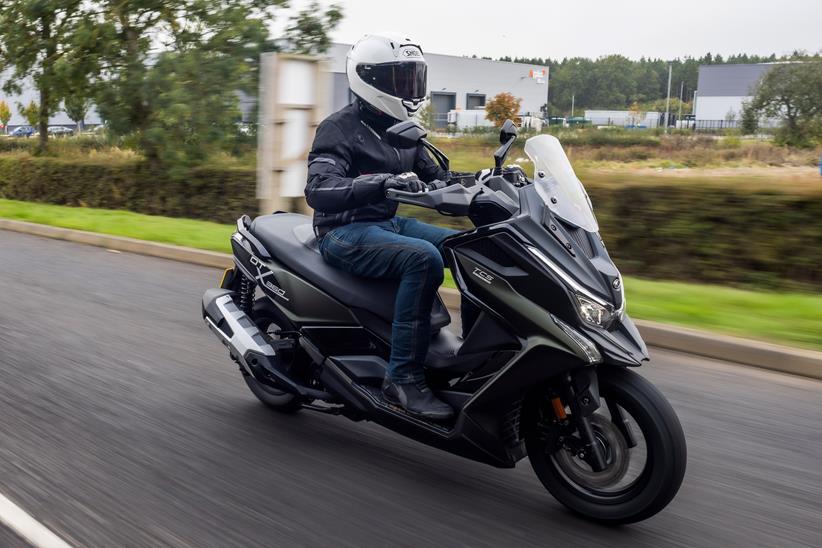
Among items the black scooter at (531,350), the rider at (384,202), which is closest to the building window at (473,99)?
the rider at (384,202)

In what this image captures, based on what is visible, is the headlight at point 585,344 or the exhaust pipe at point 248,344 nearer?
the headlight at point 585,344

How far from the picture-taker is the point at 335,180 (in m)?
4.00

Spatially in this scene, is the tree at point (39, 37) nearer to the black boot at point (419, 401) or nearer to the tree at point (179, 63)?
the tree at point (179, 63)

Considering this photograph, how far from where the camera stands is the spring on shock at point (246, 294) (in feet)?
16.0

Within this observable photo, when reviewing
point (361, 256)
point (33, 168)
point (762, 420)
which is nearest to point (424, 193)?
point (361, 256)

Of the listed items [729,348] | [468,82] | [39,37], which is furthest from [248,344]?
[468,82]

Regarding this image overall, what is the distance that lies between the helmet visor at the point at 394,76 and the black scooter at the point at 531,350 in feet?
1.57

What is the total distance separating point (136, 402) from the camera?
501 centimetres

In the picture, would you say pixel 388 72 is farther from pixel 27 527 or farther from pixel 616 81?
pixel 616 81

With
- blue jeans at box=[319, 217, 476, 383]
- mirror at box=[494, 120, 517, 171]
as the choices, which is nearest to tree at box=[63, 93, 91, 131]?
blue jeans at box=[319, 217, 476, 383]

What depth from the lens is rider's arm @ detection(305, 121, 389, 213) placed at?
3852mm

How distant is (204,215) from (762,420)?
11.3m

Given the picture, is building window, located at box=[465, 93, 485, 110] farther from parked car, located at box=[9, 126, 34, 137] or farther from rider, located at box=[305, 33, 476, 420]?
rider, located at box=[305, 33, 476, 420]

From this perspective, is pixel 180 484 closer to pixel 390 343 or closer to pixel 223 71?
pixel 390 343
